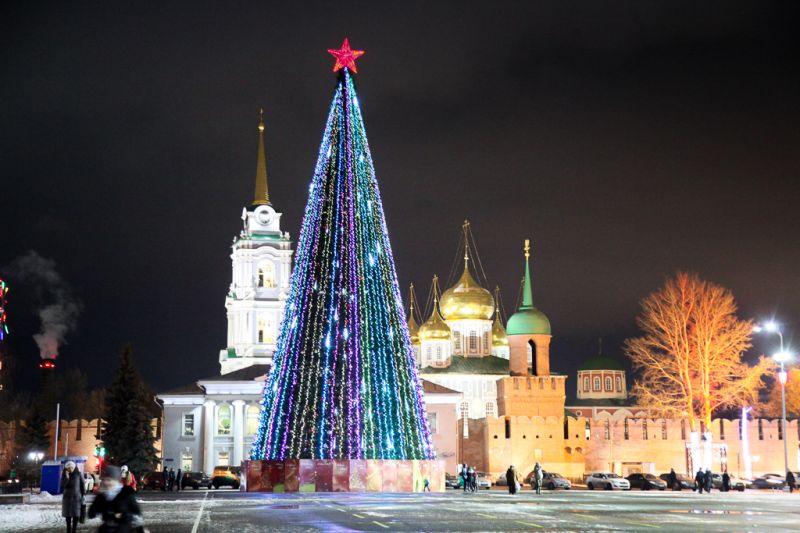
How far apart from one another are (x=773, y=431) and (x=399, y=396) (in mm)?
44396

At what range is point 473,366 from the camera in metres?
91.3

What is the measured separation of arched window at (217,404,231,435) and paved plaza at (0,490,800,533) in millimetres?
44060

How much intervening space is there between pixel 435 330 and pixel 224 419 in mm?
22660

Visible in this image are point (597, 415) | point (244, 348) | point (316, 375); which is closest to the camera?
point (316, 375)

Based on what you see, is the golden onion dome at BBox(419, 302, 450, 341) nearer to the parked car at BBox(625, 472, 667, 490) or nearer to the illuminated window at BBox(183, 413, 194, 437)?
the illuminated window at BBox(183, 413, 194, 437)

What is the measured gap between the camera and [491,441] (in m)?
71.2

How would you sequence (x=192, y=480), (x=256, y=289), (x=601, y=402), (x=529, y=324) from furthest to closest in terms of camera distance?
(x=601, y=402) < (x=256, y=289) < (x=529, y=324) < (x=192, y=480)

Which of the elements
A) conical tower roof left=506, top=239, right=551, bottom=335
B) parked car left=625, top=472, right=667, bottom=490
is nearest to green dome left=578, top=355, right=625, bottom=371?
conical tower roof left=506, top=239, right=551, bottom=335

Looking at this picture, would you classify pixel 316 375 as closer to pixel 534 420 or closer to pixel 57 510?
pixel 57 510

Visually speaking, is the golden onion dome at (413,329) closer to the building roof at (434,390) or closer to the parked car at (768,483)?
the building roof at (434,390)

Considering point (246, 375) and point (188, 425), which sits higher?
point (246, 375)

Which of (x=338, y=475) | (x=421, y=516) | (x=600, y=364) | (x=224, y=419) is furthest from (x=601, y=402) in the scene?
(x=421, y=516)

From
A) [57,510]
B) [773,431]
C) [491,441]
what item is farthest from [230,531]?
[773,431]

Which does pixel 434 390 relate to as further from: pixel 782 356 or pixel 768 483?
pixel 782 356
